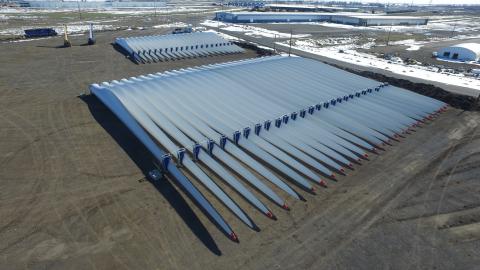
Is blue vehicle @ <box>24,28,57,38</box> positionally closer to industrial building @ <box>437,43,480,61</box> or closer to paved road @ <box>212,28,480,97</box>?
paved road @ <box>212,28,480,97</box>

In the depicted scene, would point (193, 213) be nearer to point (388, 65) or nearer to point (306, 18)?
point (388, 65)

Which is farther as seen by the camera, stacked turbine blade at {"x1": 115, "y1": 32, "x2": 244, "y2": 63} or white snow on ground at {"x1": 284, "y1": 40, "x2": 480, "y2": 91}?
stacked turbine blade at {"x1": 115, "y1": 32, "x2": 244, "y2": 63}

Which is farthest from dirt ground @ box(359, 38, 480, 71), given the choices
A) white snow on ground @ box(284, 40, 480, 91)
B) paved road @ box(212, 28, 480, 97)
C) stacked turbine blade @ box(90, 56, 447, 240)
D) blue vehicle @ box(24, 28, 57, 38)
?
blue vehicle @ box(24, 28, 57, 38)

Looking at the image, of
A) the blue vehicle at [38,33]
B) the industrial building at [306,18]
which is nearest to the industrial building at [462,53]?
the industrial building at [306,18]

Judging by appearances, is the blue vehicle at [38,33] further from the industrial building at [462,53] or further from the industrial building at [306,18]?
the industrial building at [462,53]

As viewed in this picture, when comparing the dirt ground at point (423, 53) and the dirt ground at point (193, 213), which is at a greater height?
the dirt ground at point (423, 53)
